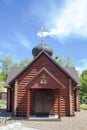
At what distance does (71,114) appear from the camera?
2544 cm

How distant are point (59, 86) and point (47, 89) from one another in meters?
2.31

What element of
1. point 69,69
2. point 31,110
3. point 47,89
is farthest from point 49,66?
point 69,69

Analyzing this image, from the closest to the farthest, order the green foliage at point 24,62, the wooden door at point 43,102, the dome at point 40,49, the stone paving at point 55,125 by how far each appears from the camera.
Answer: the stone paving at point 55,125 → the wooden door at point 43,102 → the dome at point 40,49 → the green foliage at point 24,62

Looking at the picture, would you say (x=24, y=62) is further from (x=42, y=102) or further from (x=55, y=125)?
(x=55, y=125)

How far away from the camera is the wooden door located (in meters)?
25.4

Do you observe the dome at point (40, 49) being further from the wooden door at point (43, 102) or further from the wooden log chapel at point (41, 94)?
the wooden door at point (43, 102)

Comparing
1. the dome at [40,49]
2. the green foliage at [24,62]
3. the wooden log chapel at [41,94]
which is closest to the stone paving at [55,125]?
the wooden log chapel at [41,94]

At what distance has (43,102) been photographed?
25469 mm

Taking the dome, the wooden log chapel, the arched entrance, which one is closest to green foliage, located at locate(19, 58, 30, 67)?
the dome

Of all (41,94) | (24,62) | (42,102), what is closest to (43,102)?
(42,102)

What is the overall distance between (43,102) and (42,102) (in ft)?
0.30

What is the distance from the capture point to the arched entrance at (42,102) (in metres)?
25.4

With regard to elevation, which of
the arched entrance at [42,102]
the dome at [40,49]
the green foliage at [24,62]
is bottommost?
the arched entrance at [42,102]

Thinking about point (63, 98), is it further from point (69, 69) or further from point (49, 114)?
point (69, 69)
